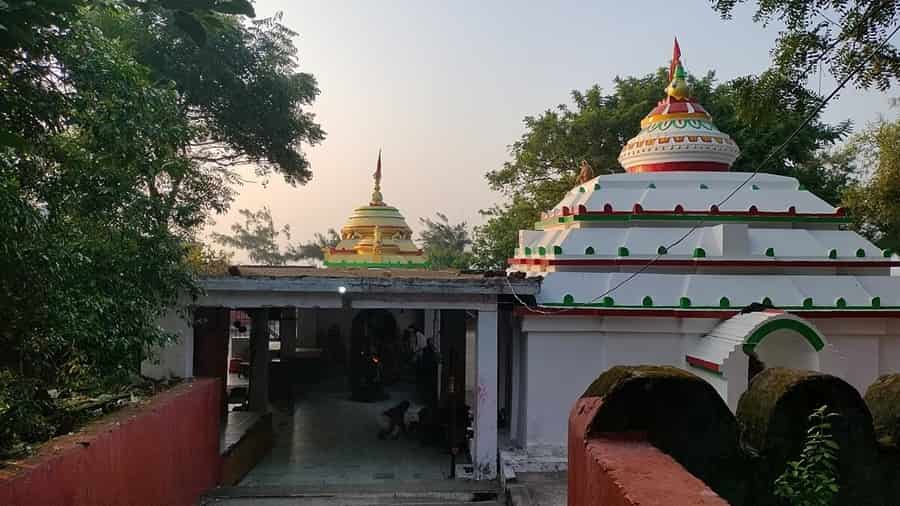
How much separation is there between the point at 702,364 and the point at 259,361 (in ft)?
25.1

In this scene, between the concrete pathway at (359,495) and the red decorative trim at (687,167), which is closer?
the concrete pathway at (359,495)

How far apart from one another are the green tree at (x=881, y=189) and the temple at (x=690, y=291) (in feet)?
16.8

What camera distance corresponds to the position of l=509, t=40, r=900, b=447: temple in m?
9.09

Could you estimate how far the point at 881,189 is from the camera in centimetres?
1437

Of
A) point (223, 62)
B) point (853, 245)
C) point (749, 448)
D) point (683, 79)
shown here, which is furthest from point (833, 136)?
point (749, 448)

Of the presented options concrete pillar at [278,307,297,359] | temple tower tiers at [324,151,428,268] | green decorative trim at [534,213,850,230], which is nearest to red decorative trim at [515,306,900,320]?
green decorative trim at [534,213,850,230]

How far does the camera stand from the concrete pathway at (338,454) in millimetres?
9281

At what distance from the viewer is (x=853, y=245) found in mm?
9844

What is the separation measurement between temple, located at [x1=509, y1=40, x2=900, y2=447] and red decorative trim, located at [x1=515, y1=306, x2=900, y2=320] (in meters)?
0.01

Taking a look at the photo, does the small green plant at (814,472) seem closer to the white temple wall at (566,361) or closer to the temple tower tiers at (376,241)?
the white temple wall at (566,361)

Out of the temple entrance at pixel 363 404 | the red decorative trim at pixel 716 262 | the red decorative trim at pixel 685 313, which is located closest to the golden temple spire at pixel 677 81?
the red decorative trim at pixel 716 262

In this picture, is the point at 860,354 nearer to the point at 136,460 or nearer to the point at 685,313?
the point at 685,313

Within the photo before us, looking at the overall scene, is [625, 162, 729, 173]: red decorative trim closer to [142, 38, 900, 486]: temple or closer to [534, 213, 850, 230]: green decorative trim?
[142, 38, 900, 486]: temple

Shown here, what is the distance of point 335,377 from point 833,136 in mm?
15635
